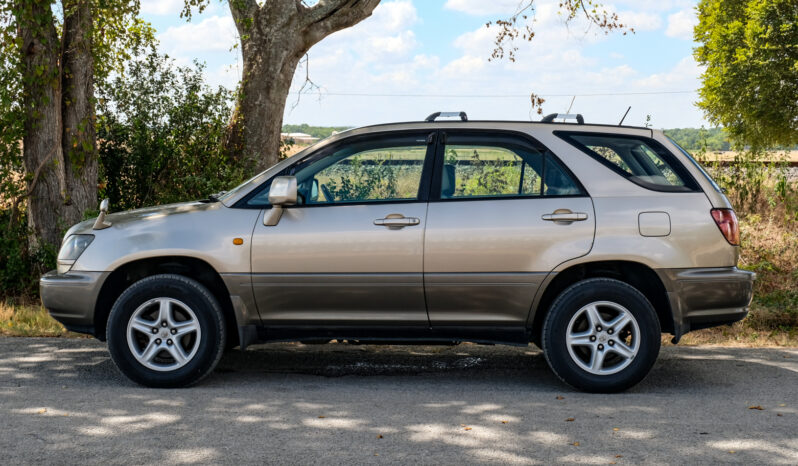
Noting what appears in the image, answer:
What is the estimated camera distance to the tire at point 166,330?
6348mm

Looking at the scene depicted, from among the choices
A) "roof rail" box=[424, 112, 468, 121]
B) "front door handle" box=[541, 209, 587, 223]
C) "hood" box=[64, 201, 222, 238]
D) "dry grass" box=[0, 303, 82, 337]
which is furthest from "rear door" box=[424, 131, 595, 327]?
"dry grass" box=[0, 303, 82, 337]

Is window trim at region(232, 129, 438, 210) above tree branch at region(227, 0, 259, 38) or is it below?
below

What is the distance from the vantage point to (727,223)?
6.24 meters

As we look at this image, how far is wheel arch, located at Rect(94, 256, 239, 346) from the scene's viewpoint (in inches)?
258

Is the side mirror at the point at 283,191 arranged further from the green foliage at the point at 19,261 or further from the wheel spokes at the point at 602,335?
the green foliage at the point at 19,261

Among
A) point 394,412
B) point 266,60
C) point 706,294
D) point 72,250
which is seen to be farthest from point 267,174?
point 266,60

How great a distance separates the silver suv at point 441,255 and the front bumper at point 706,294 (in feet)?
0.04

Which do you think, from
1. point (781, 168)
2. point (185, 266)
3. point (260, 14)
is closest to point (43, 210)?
point (260, 14)

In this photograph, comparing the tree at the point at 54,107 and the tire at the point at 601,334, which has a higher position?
the tree at the point at 54,107

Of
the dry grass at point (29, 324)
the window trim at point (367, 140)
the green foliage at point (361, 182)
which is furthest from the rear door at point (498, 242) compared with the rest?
the dry grass at point (29, 324)

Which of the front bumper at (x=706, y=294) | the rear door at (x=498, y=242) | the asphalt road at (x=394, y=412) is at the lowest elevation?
the asphalt road at (x=394, y=412)

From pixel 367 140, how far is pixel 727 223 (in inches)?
103

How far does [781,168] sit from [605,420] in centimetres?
1054

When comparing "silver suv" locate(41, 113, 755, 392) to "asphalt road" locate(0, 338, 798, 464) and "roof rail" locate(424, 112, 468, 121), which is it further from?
"asphalt road" locate(0, 338, 798, 464)
